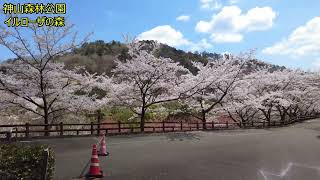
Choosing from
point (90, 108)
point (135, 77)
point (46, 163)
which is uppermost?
point (135, 77)

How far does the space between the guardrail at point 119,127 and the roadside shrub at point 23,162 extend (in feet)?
48.5

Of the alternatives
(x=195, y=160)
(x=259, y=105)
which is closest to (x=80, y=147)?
(x=195, y=160)

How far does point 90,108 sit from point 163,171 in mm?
15987

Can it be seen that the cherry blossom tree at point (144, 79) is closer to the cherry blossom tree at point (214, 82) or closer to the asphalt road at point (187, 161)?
the cherry blossom tree at point (214, 82)

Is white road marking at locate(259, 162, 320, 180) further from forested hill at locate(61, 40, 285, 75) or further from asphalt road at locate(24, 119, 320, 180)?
forested hill at locate(61, 40, 285, 75)

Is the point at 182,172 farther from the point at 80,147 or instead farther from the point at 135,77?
the point at 135,77

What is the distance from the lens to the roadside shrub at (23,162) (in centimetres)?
978

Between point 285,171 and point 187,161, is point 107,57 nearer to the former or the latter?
point 187,161

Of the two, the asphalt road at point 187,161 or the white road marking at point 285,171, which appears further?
the white road marking at point 285,171

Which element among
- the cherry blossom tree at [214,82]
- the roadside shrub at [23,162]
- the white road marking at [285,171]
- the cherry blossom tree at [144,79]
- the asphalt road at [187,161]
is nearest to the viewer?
the roadside shrub at [23,162]

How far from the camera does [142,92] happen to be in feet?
103

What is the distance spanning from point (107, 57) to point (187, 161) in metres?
56.9

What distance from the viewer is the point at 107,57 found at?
235 feet

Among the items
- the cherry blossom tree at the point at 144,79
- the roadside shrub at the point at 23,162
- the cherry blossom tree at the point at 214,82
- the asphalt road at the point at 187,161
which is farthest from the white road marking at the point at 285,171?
the cherry blossom tree at the point at 214,82
